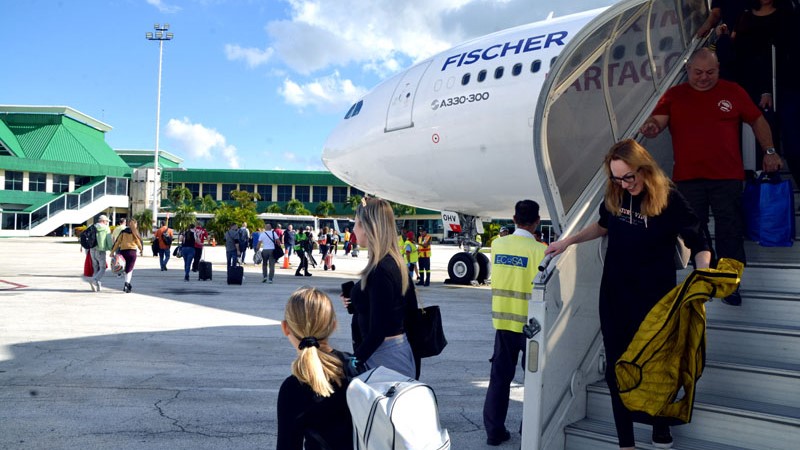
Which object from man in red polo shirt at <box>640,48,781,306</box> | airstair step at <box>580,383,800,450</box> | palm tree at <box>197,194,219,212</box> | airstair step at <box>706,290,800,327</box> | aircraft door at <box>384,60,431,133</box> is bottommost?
airstair step at <box>580,383,800,450</box>

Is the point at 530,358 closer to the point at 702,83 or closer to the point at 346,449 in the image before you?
the point at 346,449

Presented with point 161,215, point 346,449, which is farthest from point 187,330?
point 161,215

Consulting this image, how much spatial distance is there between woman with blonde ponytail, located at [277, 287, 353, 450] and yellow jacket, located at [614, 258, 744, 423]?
1546 millimetres

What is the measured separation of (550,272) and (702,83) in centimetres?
179

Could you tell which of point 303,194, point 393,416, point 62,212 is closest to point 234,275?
point 393,416

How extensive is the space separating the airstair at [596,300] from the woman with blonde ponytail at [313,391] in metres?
1.47

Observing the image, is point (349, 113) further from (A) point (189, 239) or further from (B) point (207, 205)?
(B) point (207, 205)

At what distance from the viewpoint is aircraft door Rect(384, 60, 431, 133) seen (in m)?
13.0

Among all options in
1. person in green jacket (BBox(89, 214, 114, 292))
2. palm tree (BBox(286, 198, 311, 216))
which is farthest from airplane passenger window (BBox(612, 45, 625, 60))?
palm tree (BBox(286, 198, 311, 216))

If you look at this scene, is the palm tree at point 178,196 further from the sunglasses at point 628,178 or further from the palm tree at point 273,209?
the sunglasses at point 628,178

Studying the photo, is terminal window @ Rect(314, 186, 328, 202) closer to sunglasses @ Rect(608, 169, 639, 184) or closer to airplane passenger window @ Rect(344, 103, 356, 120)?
airplane passenger window @ Rect(344, 103, 356, 120)

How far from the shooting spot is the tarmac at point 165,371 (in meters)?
4.82

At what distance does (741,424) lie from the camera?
3.45 m

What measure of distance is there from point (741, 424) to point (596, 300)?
114 centimetres
